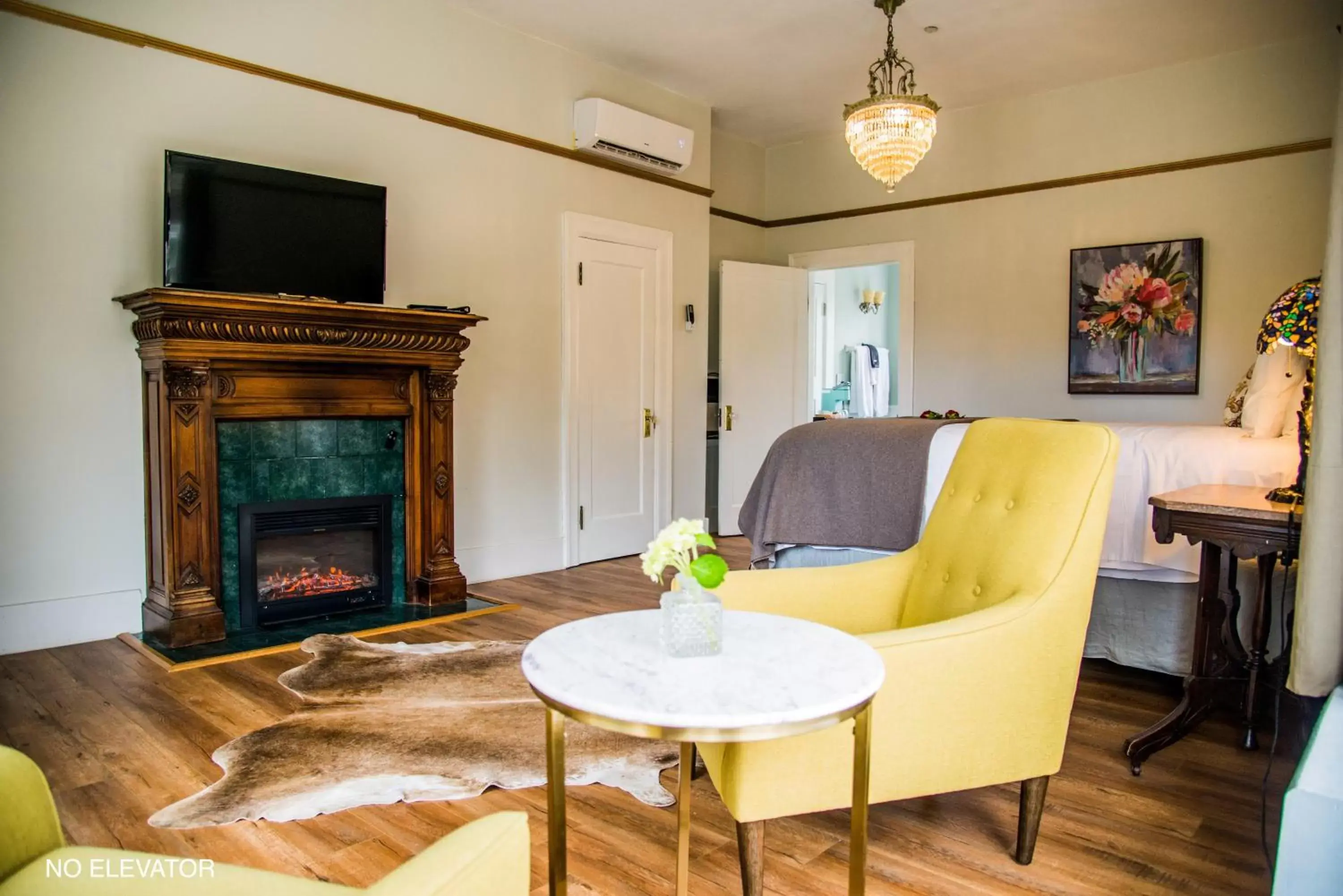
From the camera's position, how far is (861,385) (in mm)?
8383

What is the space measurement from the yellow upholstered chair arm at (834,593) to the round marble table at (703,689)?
0.39 metres

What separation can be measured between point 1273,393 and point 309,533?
398 centimetres

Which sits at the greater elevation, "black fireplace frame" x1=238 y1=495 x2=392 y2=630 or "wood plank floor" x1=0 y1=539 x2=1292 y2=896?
"black fireplace frame" x1=238 y1=495 x2=392 y2=630

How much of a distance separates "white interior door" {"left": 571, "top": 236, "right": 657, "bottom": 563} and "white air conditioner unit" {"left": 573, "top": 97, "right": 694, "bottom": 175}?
21.0 inches

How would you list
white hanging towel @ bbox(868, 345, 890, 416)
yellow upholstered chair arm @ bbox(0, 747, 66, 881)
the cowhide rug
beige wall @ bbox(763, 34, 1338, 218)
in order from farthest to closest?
1. white hanging towel @ bbox(868, 345, 890, 416)
2. beige wall @ bbox(763, 34, 1338, 218)
3. the cowhide rug
4. yellow upholstered chair arm @ bbox(0, 747, 66, 881)

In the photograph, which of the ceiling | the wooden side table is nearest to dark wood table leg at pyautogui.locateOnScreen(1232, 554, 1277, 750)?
the wooden side table

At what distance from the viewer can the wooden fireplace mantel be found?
11.3 ft

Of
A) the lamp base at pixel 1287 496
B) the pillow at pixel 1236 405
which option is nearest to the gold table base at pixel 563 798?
the lamp base at pixel 1287 496

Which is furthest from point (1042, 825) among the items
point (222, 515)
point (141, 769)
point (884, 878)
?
point (222, 515)

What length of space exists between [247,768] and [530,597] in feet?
7.22

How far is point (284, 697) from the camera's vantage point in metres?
2.96

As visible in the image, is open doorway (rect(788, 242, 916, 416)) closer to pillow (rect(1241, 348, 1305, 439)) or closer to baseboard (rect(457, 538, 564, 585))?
baseboard (rect(457, 538, 564, 585))

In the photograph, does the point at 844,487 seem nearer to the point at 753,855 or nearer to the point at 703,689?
the point at 753,855

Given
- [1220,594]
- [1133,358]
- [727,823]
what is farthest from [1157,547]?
[1133,358]
